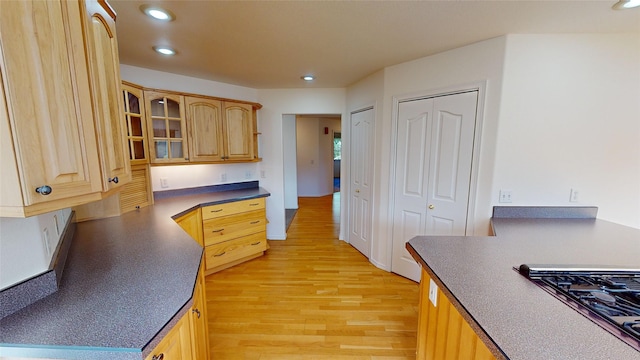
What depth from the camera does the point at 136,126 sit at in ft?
7.95

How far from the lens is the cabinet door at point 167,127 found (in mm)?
2555

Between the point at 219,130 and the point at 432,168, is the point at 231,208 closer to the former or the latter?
the point at 219,130

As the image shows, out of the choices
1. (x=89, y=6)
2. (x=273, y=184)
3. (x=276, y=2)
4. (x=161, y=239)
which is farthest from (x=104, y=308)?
(x=273, y=184)

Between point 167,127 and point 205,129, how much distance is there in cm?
38

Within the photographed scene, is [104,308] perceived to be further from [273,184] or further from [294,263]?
[273,184]

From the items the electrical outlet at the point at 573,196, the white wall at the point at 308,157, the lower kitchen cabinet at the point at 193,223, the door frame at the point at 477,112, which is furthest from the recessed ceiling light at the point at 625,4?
the white wall at the point at 308,157

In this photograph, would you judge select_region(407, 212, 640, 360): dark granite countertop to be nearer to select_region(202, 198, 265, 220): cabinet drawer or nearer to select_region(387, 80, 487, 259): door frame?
select_region(387, 80, 487, 259): door frame

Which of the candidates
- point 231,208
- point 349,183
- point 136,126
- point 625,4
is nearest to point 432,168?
point 349,183

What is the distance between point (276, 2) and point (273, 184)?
8.84ft

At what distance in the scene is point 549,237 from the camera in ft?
5.28

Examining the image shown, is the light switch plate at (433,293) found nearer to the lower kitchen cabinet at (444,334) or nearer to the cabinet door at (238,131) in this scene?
the lower kitchen cabinet at (444,334)

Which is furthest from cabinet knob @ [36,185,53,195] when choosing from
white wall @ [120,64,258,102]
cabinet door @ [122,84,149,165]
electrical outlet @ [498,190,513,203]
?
electrical outlet @ [498,190,513,203]

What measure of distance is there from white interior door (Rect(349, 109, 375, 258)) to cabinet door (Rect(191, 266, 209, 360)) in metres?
2.16

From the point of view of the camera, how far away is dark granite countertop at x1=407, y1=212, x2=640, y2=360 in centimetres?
75
